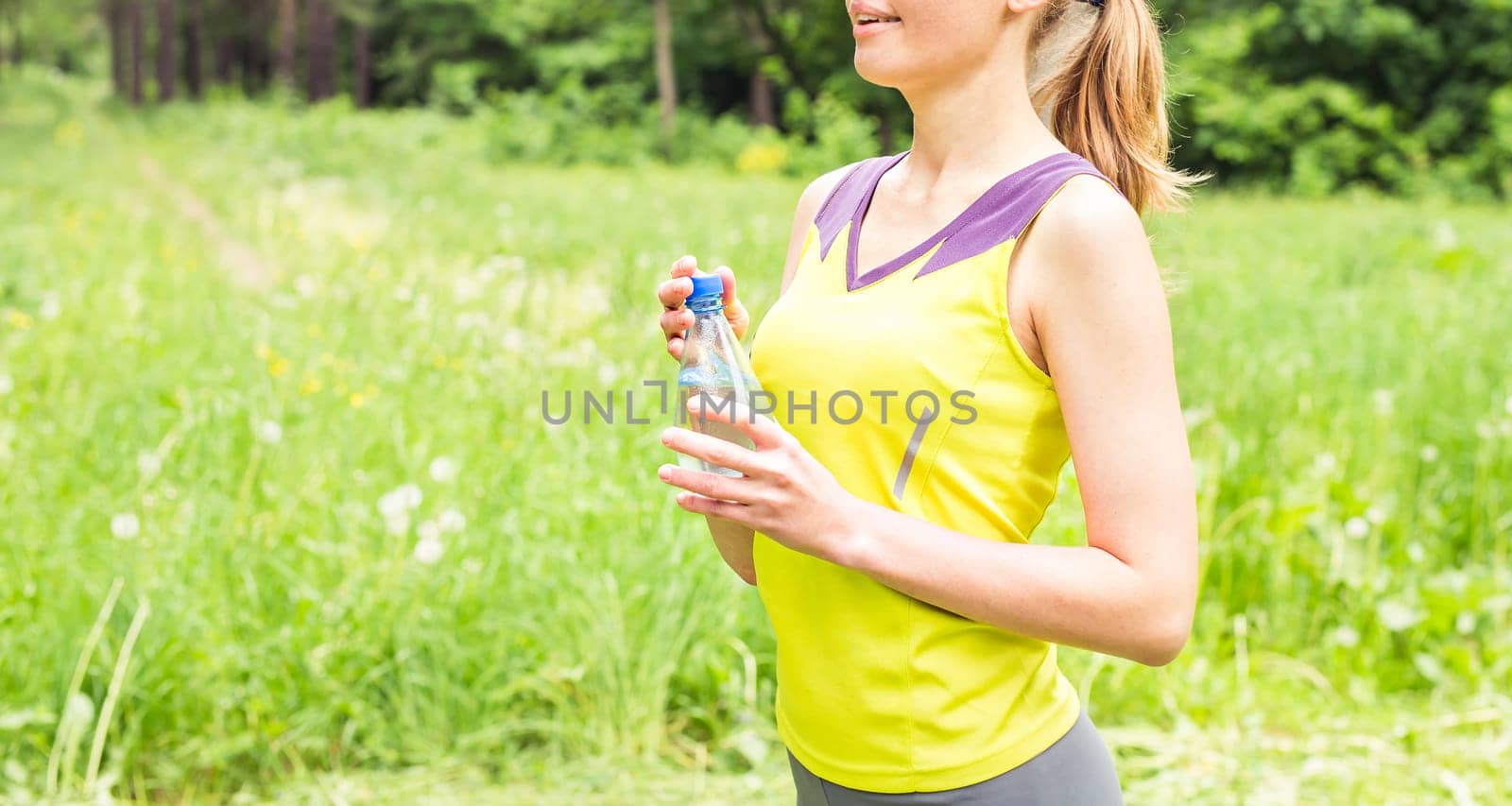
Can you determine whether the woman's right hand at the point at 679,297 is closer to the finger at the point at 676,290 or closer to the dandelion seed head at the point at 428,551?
the finger at the point at 676,290

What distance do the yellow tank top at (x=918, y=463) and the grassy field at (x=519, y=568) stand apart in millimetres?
626

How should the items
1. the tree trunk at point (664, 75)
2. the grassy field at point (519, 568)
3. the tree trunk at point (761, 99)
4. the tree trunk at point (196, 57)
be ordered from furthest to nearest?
the tree trunk at point (196, 57)
the tree trunk at point (761, 99)
the tree trunk at point (664, 75)
the grassy field at point (519, 568)

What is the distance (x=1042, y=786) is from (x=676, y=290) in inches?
25.1

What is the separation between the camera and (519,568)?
335 centimetres

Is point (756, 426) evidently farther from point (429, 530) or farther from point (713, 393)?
point (429, 530)

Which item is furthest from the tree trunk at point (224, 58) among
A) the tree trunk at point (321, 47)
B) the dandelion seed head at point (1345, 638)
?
the dandelion seed head at point (1345, 638)

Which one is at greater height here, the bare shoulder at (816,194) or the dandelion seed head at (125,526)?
the bare shoulder at (816,194)

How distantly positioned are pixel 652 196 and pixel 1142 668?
10362 mm

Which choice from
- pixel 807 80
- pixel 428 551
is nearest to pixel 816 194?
pixel 428 551

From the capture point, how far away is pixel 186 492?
373 cm

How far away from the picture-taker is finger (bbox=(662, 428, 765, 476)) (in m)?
1.07

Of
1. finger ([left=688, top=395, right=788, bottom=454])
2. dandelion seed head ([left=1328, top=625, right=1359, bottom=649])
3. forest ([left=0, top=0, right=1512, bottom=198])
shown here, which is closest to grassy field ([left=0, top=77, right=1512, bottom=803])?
dandelion seed head ([left=1328, top=625, right=1359, bottom=649])

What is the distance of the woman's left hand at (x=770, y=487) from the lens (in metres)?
1.07

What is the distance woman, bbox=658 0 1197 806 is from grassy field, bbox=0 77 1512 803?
0.56 m
